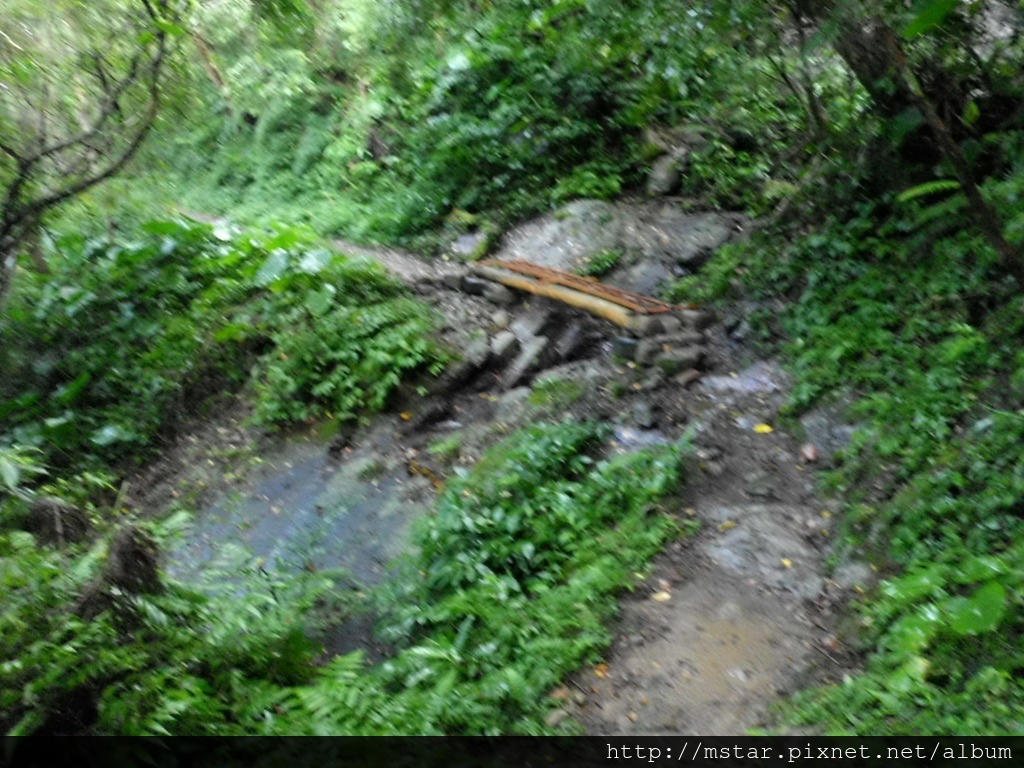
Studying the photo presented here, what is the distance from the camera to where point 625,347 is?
802cm

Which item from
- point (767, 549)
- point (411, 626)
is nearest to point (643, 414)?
point (767, 549)

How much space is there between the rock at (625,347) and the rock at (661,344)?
55mm

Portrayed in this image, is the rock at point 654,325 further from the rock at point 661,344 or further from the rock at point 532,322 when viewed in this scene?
the rock at point 532,322

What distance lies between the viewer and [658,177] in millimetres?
10383

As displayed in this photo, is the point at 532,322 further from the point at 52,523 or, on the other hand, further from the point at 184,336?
the point at 52,523

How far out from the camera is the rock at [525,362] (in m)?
8.30

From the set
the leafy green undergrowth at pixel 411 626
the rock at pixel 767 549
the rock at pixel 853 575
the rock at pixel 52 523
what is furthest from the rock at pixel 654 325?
the rock at pixel 52 523

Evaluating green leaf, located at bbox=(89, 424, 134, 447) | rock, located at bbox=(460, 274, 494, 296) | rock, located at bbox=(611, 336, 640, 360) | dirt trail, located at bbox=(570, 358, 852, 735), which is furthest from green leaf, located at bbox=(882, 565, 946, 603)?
green leaf, located at bbox=(89, 424, 134, 447)

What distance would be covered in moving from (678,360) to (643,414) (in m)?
0.86

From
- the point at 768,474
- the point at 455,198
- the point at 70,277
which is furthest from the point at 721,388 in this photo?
the point at 70,277

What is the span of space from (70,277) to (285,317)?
3532 mm

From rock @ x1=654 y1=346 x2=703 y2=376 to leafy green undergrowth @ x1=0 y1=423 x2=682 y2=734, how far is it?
1.28 m

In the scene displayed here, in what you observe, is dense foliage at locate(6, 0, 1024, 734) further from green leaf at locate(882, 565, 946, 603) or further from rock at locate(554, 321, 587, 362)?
rock at locate(554, 321, 587, 362)

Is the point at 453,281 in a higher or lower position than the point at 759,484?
higher
